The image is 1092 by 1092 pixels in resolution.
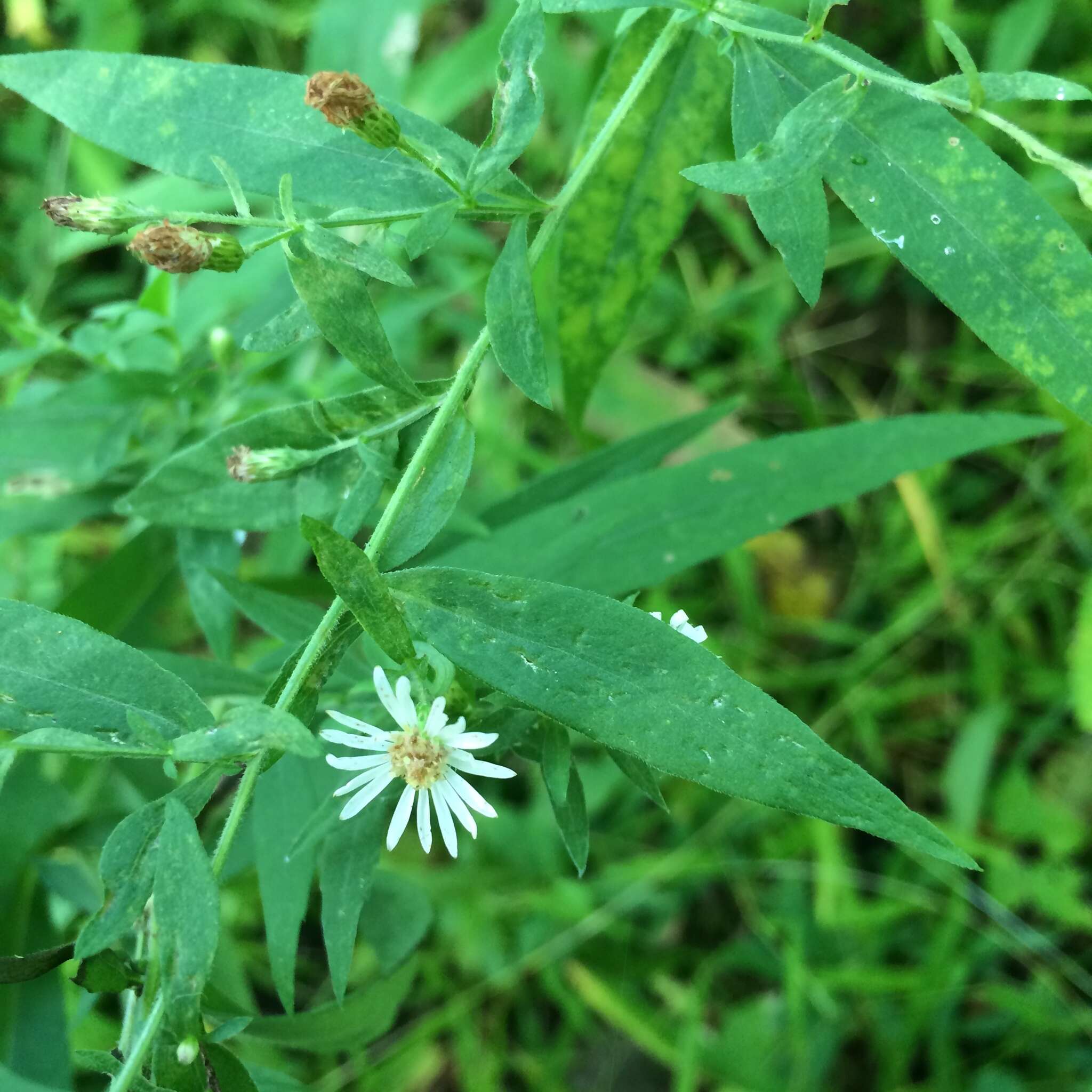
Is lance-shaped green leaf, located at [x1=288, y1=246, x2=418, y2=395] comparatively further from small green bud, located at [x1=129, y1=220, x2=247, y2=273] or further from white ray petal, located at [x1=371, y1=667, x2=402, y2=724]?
white ray petal, located at [x1=371, y1=667, x2=402, y2=724]

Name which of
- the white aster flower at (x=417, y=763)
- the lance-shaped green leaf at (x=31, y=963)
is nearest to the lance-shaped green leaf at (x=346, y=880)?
the white aster flower at (x=417, y=763)

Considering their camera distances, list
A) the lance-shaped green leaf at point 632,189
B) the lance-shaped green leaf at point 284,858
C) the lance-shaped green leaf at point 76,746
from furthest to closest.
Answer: the lance-shaped green leaf at point 632,189 → the lance-shaped green leaf at point 284,858 → the lance-shaped green leaf at point 76,746

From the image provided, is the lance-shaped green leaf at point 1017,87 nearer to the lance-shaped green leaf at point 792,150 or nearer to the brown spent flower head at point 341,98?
the lance-shaped green leaf at point 792,150

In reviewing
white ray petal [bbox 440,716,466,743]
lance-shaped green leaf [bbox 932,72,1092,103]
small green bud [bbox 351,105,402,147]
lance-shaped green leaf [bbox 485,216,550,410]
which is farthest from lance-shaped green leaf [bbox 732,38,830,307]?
white ray petal [bbox 440,716,466,743]

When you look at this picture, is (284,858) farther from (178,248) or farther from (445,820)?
(178,248)

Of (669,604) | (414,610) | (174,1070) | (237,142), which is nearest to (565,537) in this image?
(414,610)

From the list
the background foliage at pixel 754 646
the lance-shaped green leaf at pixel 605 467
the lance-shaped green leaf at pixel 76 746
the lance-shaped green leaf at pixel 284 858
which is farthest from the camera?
the background foliage at pixel 754 646
